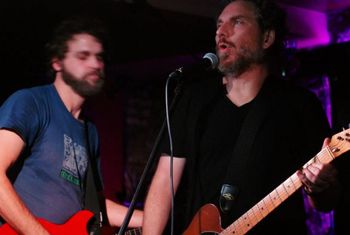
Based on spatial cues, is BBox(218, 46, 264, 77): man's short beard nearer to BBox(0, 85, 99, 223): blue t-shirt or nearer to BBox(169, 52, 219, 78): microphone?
BBox(169, 52, 219, 78): microphone

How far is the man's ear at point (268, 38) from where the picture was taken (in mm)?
2643

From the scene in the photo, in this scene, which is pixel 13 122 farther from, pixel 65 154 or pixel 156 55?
pixel 156 55

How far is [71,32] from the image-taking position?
10.3 ft

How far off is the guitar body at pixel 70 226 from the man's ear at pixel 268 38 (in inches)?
52.0

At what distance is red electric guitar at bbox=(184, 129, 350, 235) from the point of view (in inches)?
81.0

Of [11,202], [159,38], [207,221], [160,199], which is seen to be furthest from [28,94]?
[159,38]

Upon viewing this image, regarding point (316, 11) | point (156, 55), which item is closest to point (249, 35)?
point (316, 11)

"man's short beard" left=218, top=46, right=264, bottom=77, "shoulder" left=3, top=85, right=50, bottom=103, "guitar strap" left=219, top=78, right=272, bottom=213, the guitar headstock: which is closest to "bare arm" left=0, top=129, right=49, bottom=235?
"shoulder" left=3, top=85, right=50, bottom=103

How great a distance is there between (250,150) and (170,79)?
59cm

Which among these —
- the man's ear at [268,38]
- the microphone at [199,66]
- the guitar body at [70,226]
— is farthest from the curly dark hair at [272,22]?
the guitar body at [70,226]

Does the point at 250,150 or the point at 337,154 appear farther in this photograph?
the point at 250,150

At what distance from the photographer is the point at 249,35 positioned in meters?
2.55

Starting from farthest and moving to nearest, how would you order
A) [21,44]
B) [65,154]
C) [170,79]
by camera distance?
[21,44], [65,154], [170,79]

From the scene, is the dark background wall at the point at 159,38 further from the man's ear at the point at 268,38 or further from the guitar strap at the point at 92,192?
the man's ear at the point at 268,38
